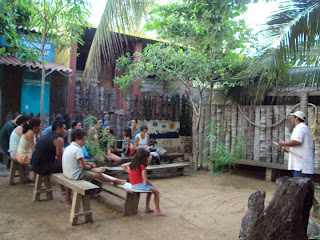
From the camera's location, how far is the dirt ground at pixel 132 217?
385 centimetres

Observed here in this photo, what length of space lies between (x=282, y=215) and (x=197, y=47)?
6736 mm

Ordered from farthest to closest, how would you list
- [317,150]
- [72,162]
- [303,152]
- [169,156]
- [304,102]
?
1. [169,156]
2. [304,102]
3. [317,150]
4. [303,152]
5. [72,162]

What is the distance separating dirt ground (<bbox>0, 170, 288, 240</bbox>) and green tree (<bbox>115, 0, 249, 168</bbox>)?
9.82 ft

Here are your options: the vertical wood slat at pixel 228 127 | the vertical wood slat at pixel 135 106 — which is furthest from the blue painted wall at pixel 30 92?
the vertical wood slat at pixel 228 127

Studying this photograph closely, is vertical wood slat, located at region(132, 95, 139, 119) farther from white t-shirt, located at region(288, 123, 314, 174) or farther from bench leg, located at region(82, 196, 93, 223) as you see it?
white t-shirt, located at region(288, 123, 314, 174)

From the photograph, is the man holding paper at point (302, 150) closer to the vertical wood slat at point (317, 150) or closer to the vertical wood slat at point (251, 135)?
the vertical wood slat at point (317, 150)

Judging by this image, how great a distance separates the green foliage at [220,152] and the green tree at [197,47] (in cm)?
57

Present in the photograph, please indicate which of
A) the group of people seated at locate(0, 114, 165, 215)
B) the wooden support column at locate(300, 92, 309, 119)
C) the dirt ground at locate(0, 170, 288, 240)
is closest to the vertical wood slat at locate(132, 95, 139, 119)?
the group of people seated at locate(0, 114, 165, 215)

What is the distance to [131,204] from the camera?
4.66 meters

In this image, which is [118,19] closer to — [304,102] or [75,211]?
[75,211]

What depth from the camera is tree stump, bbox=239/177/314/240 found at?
8.71 feet

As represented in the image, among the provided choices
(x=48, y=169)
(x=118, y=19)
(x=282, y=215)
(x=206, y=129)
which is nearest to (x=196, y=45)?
(x=206, y=129)

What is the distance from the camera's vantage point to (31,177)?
6.27 metres

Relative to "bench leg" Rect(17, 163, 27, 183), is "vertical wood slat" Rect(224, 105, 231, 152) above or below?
above
